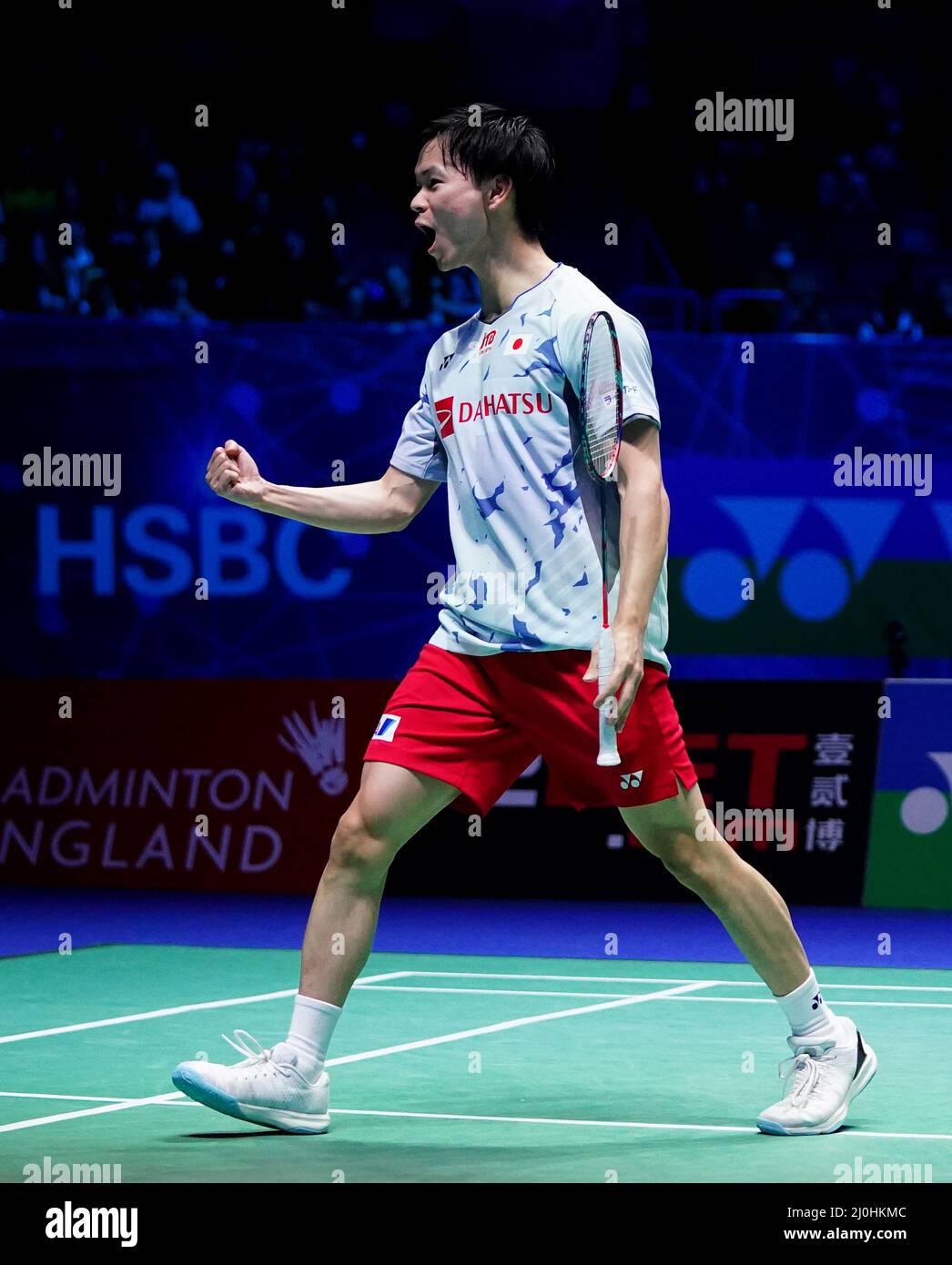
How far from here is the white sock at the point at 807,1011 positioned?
482 cm

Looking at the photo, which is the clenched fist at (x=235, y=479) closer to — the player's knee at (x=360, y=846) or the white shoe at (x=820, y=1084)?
the player's knee at (x=360, y=846)

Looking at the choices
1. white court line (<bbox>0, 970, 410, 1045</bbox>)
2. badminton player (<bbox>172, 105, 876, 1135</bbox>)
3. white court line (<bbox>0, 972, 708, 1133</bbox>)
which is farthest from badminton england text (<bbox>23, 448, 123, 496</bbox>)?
badminton player (<bbox>172, 105, 876, 1135</bbox>)

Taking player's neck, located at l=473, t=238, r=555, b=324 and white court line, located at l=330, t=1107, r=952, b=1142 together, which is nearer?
white court line, located at l=330, t=1107, r=952, b=1142

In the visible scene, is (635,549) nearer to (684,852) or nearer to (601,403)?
(601,403)

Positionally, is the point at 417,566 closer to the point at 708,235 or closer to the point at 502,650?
the point at 708,235

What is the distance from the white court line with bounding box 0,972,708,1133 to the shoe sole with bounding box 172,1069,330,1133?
0.43 meters

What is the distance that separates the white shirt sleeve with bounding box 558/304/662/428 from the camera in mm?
4609

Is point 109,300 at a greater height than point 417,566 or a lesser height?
greater

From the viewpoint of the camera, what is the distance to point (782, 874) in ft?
35.0

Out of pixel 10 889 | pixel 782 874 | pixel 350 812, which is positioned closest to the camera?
pixel 350 812

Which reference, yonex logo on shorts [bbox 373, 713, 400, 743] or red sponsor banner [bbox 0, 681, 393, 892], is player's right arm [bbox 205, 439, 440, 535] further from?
red sponsor banner [bbox 0, 681, 393, 892]

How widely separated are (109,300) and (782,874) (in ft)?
19.1

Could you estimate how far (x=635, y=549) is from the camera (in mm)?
4543

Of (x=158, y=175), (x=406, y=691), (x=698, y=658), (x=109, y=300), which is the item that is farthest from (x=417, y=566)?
(x=406, y=691)
